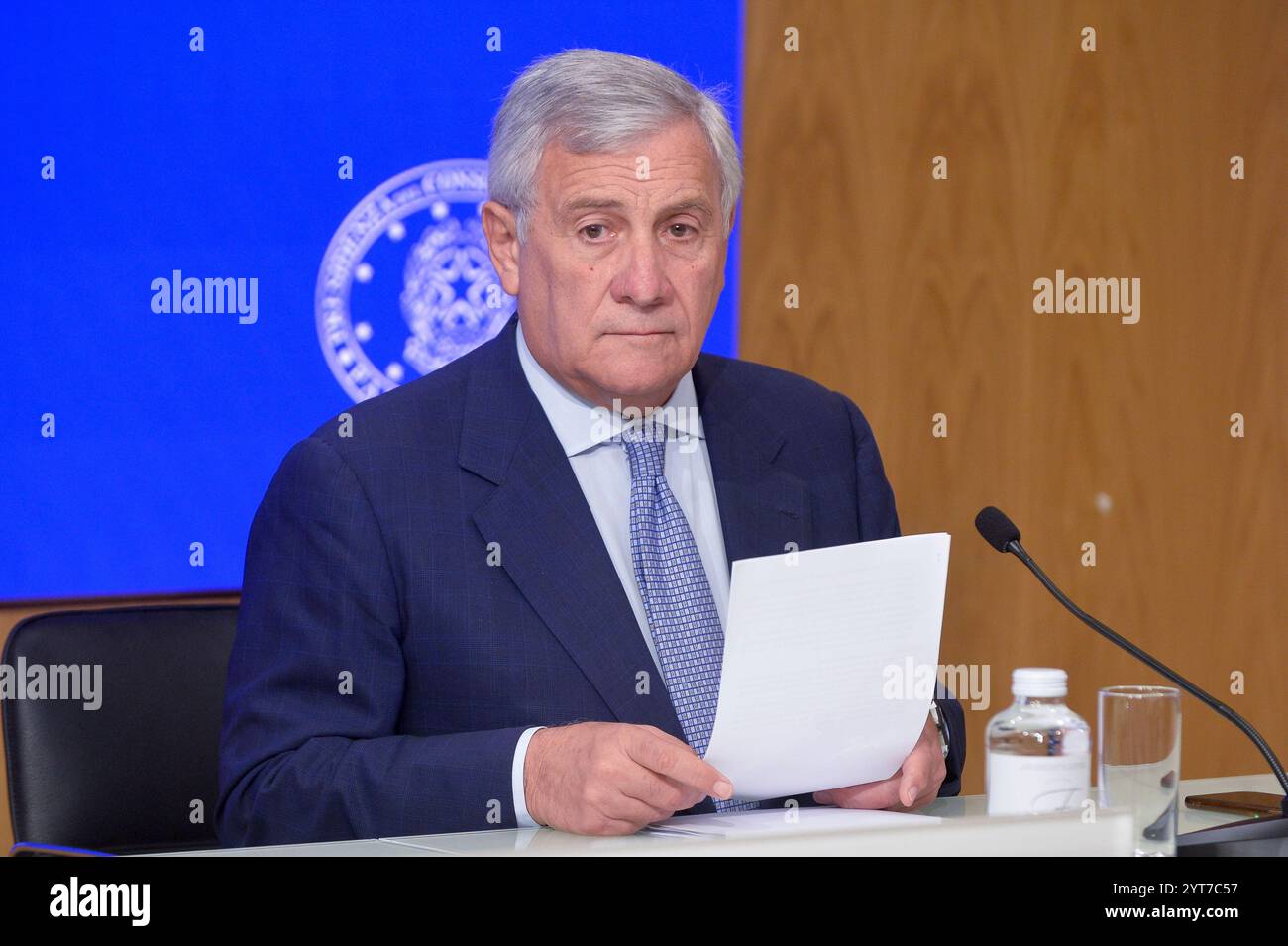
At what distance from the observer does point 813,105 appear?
3.40 metres

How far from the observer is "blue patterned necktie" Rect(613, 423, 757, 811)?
1731 millimetres

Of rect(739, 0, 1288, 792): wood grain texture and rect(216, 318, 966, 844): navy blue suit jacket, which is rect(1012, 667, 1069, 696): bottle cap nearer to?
rect(216, 318, 966, 844): navy blue suit jacket

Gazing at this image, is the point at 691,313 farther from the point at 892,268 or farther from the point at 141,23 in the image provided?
the point at 892,268

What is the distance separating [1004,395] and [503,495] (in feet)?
6.93

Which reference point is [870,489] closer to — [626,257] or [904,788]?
[626,257]

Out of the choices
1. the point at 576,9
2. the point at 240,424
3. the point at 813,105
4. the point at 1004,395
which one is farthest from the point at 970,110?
the point at 240,424

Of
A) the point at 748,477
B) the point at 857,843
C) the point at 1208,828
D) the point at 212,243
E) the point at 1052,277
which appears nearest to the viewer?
the point at 857,843

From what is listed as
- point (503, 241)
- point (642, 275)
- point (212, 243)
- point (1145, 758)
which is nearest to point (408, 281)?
point (212, 243)

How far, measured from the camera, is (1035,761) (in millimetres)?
1361

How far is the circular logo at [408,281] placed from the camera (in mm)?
2889

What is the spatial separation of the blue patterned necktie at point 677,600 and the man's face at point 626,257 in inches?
5.3

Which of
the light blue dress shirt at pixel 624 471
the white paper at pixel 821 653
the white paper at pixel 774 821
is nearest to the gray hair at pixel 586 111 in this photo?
the light blue dress shirt at pixel 624 471

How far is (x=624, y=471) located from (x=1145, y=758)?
76 cm

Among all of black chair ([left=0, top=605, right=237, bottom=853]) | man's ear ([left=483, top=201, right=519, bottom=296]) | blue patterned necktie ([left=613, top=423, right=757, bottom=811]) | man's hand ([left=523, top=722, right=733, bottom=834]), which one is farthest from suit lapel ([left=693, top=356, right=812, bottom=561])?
black chair ([left=0, top=605, right=237, bottom=853])
